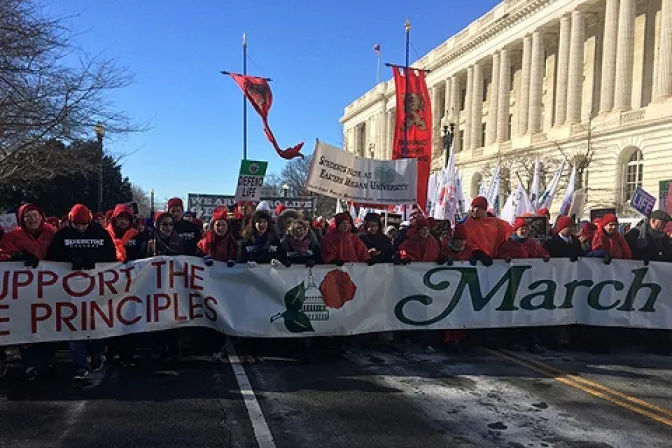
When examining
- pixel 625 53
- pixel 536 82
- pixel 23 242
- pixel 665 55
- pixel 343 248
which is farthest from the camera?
pixel 536 82

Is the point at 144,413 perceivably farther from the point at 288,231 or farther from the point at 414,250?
the point at 414,250

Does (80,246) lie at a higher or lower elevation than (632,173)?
lower

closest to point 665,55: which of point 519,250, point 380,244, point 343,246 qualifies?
point 519,250

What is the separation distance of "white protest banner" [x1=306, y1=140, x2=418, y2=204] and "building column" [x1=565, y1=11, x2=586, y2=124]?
4074cm

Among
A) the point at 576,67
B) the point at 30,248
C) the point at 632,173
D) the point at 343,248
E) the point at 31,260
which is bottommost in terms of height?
the point at 31,260

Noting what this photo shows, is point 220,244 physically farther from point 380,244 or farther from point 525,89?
point 525,89

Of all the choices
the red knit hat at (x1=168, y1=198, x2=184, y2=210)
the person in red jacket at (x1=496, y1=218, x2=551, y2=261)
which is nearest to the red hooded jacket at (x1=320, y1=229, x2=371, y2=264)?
the person in red jacket at (x1=496, y1=218, x2=551, y2=261)

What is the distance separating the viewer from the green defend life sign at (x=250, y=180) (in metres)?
14.0

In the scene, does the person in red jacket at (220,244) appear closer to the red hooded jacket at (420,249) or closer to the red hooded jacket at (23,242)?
the red hooded jacket at (23,242)

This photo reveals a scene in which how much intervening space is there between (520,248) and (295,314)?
3185 mm

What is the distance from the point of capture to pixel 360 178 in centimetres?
991

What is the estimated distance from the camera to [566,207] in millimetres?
16250

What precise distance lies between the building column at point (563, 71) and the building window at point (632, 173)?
28.2ft

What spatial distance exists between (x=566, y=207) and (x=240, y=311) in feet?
40.0
